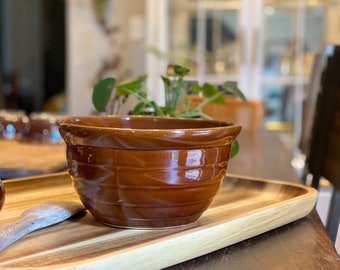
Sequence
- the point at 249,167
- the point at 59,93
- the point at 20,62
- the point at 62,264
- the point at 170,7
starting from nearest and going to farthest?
1. the point at 62,264
2. the point at 249,167
3. the point at 170,7
4. the point at 59,93
5. the point at 20,62

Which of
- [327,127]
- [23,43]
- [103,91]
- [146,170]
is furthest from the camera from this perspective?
[23,43]

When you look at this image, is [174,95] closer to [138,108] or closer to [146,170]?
[138,108]

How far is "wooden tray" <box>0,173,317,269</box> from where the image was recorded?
1.51ft

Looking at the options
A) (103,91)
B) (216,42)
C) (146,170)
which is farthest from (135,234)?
(216,42)

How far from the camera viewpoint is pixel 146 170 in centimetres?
53

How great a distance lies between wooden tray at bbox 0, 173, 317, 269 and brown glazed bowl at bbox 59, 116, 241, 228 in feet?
0.06

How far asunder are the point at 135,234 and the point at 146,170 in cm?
6

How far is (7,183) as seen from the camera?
0.74 m

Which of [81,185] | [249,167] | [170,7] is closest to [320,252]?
[81,185]

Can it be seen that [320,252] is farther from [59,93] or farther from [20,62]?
[20,62]

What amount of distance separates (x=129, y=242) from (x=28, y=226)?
0.10 meters

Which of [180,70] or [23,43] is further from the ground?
[180,70]

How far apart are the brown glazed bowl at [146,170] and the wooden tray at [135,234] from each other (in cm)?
2

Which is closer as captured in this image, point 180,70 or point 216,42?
point 180,70
